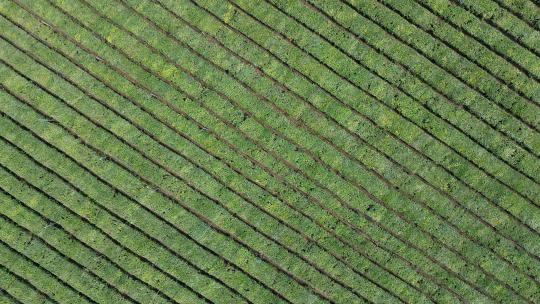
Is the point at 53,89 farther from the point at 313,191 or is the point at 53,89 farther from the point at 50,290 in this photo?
the point at 313,191

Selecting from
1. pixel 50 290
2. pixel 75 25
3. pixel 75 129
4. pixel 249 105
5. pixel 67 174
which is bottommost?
pixel 50 290

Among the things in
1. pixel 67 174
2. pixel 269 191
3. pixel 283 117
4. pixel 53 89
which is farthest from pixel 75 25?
pixel 269 191

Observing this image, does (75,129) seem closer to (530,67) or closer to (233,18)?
(233,18)

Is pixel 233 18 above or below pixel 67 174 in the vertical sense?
above

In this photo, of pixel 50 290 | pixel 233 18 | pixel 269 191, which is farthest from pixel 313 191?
pixel 50 290

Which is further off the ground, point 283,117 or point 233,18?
point 233,18

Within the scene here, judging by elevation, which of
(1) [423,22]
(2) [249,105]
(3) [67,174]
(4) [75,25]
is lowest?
(3) [67,174]
